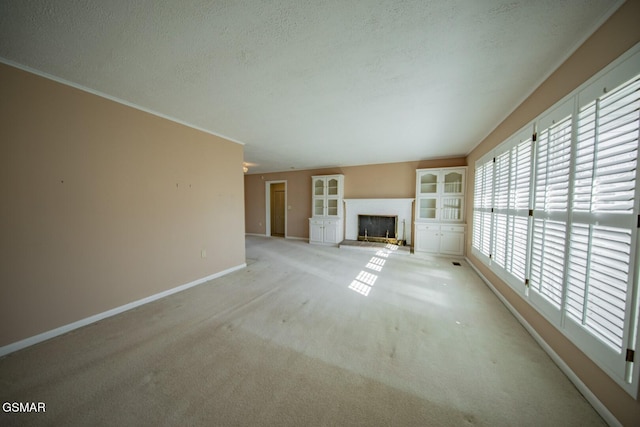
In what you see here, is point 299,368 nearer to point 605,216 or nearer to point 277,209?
point 605,216

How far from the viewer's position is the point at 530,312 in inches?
80.7

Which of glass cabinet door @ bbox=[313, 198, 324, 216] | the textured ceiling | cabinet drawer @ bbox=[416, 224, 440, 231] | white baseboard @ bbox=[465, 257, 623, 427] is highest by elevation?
the textured ceiling

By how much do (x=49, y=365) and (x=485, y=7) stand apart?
3.94 meters

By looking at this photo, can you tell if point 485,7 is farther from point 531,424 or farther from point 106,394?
point 106,394

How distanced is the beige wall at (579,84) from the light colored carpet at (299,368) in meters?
0.15

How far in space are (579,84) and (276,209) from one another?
7.14 meters

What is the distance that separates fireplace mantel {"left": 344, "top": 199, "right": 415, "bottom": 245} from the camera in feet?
18.4

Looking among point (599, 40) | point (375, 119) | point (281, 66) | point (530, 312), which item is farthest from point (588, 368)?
point (281, 66)

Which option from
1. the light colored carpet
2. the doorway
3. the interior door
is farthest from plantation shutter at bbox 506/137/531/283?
the interior door

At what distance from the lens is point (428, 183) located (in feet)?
17.4

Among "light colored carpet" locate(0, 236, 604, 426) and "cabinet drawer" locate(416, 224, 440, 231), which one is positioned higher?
"cabinet drawer" locate(416, 224, 440, 231)

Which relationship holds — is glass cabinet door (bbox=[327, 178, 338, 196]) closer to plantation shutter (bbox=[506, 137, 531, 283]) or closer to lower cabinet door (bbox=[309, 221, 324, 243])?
lower cabinet door (bbox=[309, 221, 324, 243])

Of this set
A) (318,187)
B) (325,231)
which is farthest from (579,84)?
(318,187)

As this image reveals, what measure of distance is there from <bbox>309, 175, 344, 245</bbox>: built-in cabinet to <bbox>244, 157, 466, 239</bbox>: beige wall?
29 centimetres
